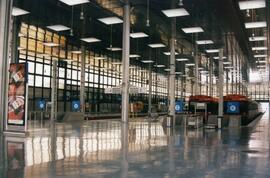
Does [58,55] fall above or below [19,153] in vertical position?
above

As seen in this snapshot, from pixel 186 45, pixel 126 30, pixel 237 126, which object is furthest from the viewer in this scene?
pixel 186 45

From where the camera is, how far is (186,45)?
31.2 meters

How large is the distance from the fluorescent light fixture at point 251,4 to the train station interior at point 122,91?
0.05 m

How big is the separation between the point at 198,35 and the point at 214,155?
1748cm

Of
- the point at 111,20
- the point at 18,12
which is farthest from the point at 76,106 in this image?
the point at 18,12

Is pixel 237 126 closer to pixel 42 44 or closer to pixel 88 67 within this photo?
pixel 42 44

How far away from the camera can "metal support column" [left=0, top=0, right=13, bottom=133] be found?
1567 cm

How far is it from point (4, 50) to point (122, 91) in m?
8.94

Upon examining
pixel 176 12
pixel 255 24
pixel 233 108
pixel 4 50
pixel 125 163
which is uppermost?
pixel 176 12

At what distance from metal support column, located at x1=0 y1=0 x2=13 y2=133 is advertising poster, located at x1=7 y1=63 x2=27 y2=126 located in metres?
0.45

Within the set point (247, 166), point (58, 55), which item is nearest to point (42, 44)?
point (58, 55)

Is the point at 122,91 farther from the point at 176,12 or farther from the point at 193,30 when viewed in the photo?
the point at 193,30

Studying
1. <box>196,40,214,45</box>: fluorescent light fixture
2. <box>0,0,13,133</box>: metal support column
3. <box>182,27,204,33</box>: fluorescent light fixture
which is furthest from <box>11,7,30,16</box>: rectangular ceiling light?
<box>196,40,214,45</box>: fluorescent light fixture

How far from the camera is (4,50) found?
15.7 metres
